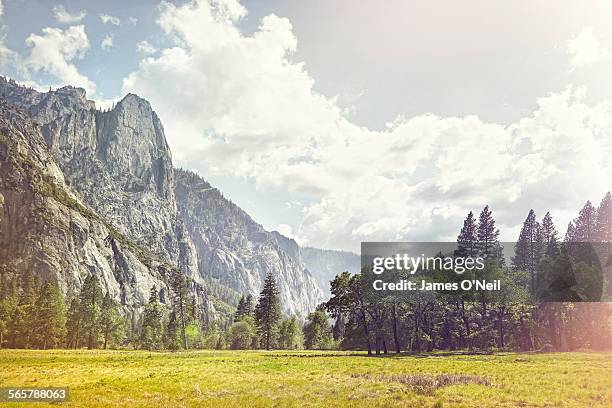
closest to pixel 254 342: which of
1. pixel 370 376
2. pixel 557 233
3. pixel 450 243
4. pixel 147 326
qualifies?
pixel 147 326

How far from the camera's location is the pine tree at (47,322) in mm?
83188

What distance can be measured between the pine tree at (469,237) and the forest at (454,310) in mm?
271

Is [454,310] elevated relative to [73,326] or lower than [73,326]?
elevated

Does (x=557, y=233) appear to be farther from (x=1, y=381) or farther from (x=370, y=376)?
(x=1, y=381)

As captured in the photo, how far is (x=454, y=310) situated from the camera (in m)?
73.4

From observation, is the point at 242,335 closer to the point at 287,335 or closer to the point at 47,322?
the point at 287,335

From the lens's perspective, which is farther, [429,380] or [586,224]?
[586,224]

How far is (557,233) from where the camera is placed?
319ft

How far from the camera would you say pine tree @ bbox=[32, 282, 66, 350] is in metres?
83.2

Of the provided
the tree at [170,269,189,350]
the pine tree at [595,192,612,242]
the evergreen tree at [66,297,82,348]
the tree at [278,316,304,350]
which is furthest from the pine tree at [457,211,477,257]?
the evergreen tree at [66,297,82,348]

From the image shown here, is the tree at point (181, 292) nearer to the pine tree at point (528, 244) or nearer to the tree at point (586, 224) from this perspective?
the pine tree at point (528, 244)

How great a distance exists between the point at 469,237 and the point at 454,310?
16.0m

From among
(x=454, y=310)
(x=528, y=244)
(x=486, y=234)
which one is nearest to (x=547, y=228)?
(x=528, y=244)

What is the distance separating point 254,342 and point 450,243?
68432 millimetres
